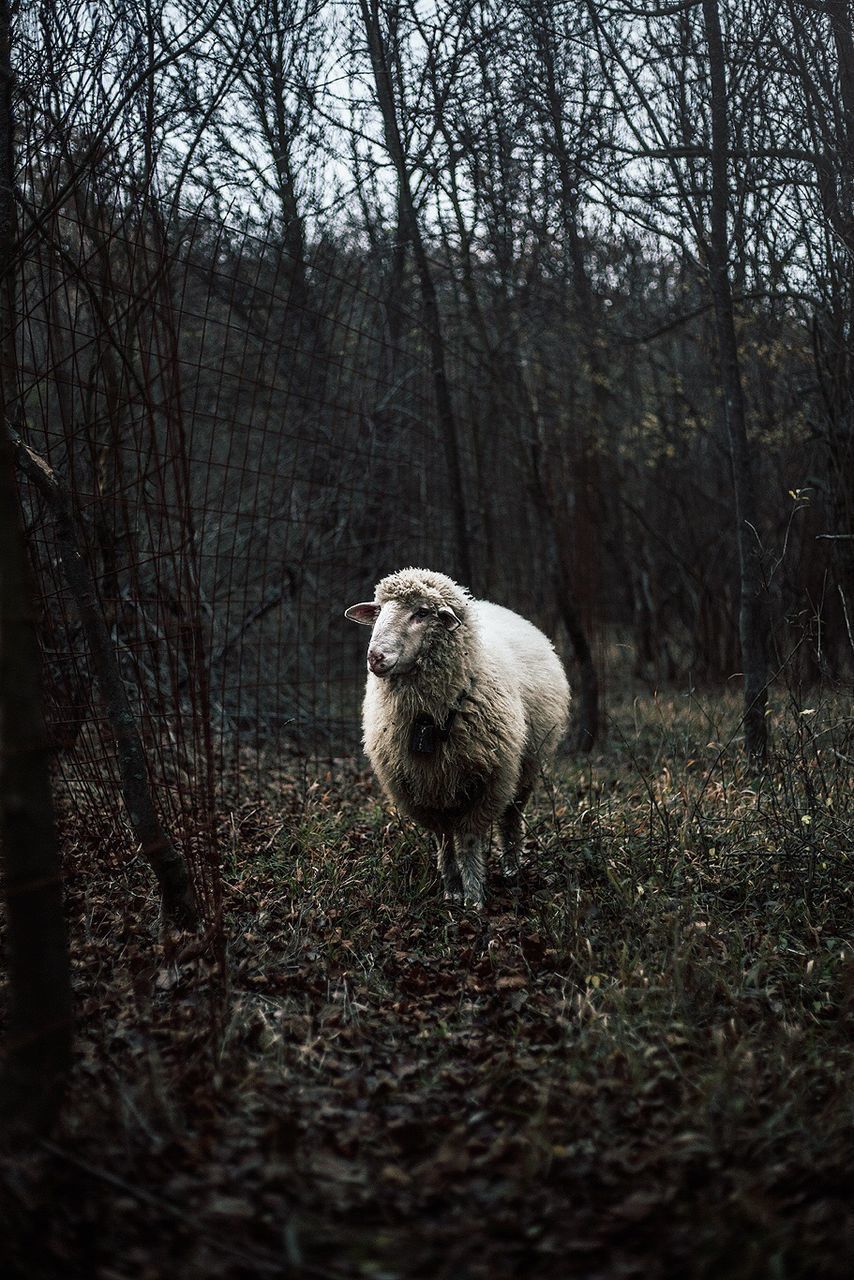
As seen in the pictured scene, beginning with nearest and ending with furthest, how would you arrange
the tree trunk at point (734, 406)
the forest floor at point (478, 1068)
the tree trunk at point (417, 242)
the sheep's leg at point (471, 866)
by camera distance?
the forest floor at point (478, 1068) < the sheep's leg at point (471, 866) < the tree trunk at point (734, 406) < the tree trunk at point (417, 242)

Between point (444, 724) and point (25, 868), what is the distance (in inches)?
98.3

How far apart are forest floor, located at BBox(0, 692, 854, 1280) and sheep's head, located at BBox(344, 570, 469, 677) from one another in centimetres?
114

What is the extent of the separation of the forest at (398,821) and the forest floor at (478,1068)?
0.01 metres

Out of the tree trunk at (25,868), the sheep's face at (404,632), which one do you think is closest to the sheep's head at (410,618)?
the sheep's face at (404,632)

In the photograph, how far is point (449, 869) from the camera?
4.61 m

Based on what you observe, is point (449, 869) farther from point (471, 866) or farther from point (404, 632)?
point (404, 632)

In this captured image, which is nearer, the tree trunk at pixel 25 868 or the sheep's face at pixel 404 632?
the tree trunk at pixel 25 868

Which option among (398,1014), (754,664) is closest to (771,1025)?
(398,1014)

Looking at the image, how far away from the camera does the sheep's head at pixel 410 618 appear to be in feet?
14.2

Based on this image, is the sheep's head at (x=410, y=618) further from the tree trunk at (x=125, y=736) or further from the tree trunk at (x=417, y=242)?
the tree trunk at (x=417, y=242)

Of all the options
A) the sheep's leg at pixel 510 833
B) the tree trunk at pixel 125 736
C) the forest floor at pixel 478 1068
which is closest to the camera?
the forest floor at pixel 478 1068

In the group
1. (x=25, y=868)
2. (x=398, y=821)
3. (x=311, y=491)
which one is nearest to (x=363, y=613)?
(x=398, y=821)

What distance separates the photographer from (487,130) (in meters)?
7.06

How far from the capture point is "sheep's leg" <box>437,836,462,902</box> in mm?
4516
